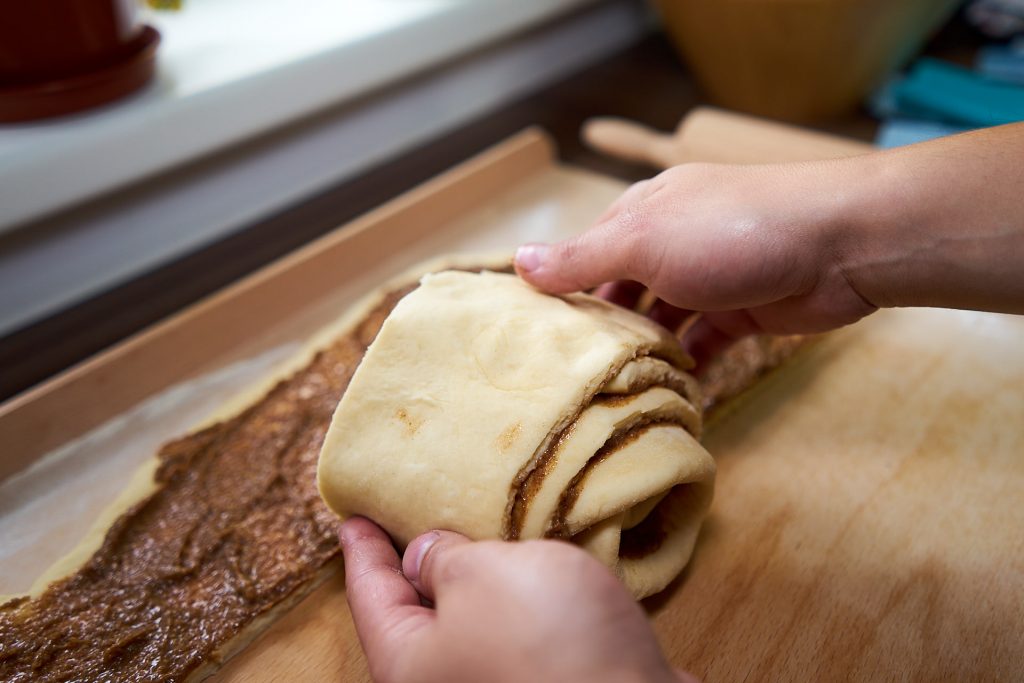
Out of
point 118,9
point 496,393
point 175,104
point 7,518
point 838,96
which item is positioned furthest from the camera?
point 838,96

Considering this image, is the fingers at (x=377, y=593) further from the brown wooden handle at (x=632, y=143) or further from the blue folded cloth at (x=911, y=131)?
the blue folded cloth at (x=911, y=131)

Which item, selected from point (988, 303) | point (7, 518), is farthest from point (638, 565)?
point (7, 518)

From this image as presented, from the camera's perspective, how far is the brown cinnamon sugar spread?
3.58ft

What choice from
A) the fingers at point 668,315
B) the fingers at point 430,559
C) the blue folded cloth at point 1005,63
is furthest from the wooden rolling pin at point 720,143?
the fingers at point 430,559

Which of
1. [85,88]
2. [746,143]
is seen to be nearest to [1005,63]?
[746,143]

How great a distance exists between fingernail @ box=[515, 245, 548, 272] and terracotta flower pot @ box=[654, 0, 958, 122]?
1450 mm

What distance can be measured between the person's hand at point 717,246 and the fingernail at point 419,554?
449 mm

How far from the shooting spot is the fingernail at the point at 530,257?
3.94 feet

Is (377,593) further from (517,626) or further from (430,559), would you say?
(517,626)

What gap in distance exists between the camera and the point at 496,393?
3.47 ft

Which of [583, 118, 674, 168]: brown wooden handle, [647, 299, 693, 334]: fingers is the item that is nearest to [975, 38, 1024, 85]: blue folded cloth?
[583, 118, 674, 168]: brown wooden handle

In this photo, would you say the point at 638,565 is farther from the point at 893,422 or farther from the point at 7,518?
the point at 7,518

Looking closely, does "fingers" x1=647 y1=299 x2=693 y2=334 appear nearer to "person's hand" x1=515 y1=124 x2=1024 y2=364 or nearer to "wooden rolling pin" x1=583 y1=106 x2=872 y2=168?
"person's hand" x1=515 y1=124 x2=1024 y2=364

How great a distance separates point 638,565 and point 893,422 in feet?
2.24
